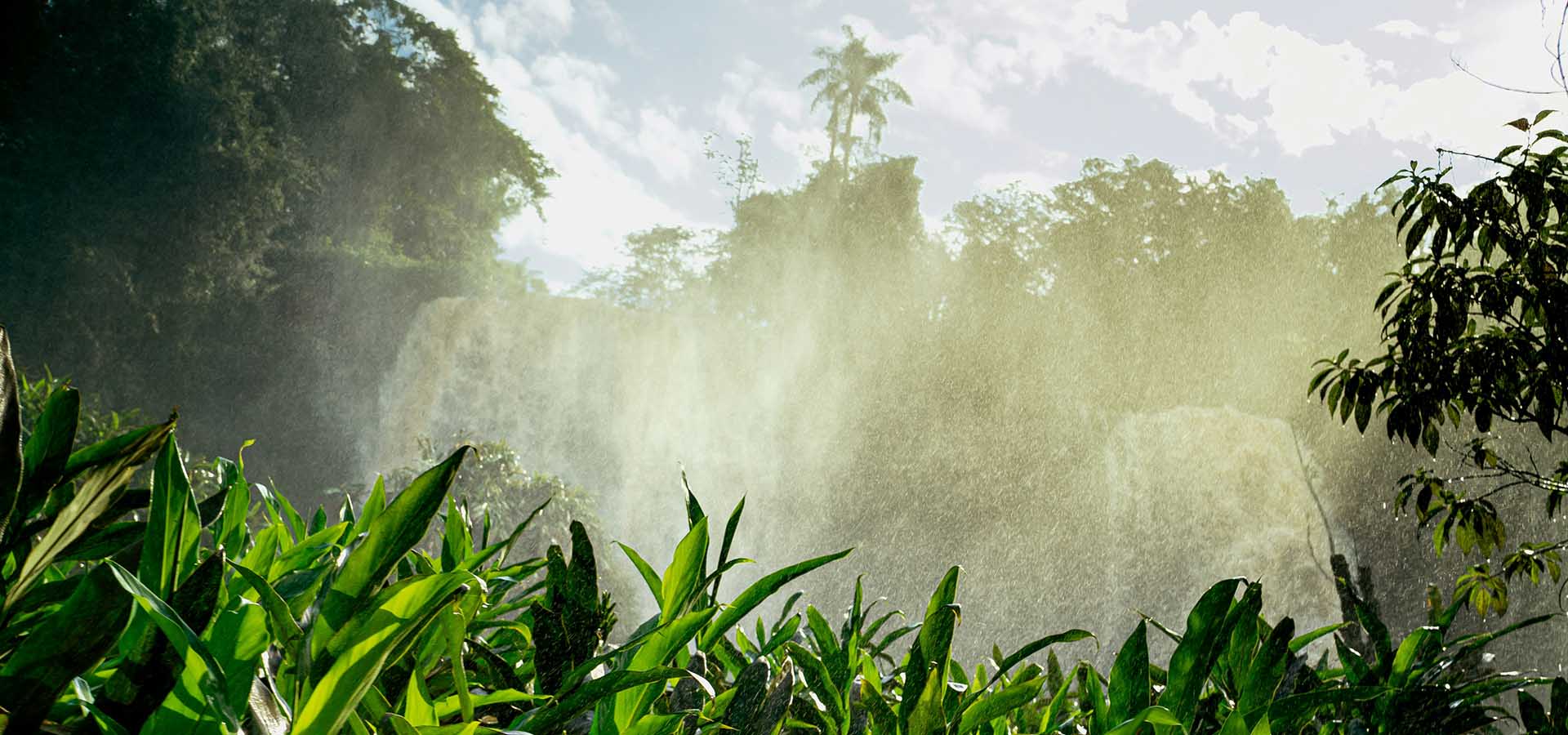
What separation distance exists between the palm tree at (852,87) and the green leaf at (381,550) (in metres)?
18.9

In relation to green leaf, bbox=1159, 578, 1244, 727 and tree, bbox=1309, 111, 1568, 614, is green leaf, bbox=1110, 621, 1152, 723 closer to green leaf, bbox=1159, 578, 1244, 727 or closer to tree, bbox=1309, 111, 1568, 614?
green leaf, bbox=1159, 578, 1244, 727

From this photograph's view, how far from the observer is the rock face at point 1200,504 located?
1149cm

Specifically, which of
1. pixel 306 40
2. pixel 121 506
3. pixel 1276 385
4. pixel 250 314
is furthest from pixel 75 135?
pixel 1276 385

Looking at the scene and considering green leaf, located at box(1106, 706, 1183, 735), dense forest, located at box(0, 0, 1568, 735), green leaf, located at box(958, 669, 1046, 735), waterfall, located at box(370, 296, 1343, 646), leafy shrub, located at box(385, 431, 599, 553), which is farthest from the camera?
waterfall, located at box(370, 296, 1343, 646)

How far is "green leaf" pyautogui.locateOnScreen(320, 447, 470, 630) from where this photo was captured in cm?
31

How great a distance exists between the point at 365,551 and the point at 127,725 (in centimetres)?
10

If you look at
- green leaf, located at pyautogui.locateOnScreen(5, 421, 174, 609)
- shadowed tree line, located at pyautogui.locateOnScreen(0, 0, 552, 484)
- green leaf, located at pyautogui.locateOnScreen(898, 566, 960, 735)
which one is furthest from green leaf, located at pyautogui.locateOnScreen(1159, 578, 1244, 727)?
shadowed tree line, located at pyautogui.locateOnScreen(0, 0, 552, 484)

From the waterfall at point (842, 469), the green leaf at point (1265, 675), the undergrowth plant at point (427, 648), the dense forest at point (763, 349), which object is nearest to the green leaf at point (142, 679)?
the undergrowth plant at point (427, 648)

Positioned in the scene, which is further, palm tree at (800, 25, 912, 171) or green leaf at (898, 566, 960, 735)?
palm tree at (800, 25, 912, 171)

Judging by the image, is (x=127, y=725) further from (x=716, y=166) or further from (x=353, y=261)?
(x=716, y=166)

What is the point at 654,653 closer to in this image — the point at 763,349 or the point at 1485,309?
the point at 1485,309

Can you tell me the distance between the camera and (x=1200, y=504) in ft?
39.1

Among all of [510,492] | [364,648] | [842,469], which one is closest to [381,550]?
[364,648]

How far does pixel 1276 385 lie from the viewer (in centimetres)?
1162
